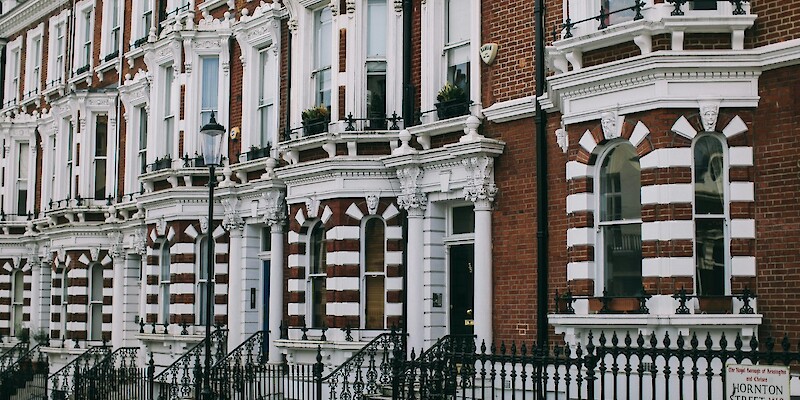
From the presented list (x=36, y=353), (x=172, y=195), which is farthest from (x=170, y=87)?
(x=36, y=353)

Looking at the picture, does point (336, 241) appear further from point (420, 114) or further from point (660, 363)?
point (660, 363)

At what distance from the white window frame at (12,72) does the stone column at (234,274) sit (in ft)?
54.0

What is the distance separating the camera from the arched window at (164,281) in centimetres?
2823

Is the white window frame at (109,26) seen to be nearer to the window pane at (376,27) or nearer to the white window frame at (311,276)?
the white window frame at (311,276)

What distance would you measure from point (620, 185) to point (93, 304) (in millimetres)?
19970

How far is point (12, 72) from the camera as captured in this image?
39938mm

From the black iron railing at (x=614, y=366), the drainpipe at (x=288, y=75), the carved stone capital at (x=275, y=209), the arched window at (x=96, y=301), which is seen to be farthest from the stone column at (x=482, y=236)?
the arched window at (x=96, y=301)

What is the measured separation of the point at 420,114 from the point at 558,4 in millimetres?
3724

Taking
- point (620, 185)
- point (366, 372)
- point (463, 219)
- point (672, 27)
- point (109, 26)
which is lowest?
point (366, 372)

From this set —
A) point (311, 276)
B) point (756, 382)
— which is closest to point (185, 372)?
point (311, 276)

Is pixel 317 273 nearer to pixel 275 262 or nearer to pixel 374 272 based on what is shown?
pixel 374 272

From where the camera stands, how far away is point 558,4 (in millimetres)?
18375

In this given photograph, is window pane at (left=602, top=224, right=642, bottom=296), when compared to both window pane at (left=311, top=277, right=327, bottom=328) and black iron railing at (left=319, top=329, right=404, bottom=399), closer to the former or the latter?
black iron railing at (left=319, top=329, right=404, bottom=399)

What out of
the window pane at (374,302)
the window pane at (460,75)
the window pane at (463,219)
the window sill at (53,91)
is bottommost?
the window pane at (374,302)
